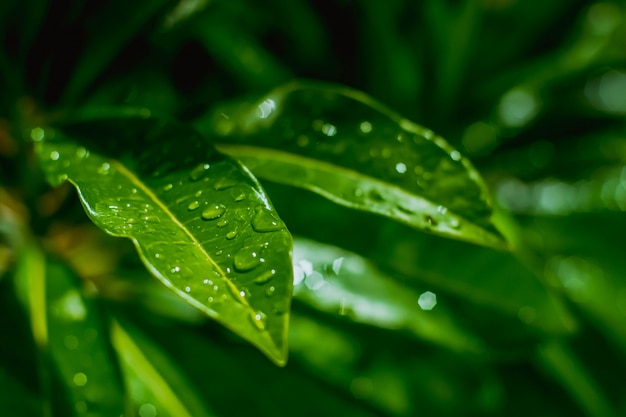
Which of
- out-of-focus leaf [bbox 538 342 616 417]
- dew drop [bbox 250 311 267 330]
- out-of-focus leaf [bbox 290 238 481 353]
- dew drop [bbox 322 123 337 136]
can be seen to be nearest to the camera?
dew drop [bbox 250 311 267 330]

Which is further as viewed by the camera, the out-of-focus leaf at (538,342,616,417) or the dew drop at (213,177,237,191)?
the out-of-focus leaf at (538,342,616,417)

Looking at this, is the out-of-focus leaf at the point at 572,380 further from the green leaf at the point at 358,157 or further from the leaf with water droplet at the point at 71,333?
the leaf with water droplet at the point at 71,333

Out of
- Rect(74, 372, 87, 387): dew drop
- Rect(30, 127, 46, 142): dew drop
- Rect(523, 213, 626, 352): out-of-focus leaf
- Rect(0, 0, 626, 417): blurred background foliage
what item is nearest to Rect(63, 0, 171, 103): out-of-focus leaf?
Rect(0, 0, 626, 417): blurred background foliage

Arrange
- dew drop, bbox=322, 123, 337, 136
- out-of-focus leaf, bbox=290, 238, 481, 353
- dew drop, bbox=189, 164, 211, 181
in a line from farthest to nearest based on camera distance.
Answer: out-of-focus leaf, bbox=290, 238, 481, 353
dew drop, bbox=322, 123, 337, 136
dew drop, bbox=189, 164, 211, 181

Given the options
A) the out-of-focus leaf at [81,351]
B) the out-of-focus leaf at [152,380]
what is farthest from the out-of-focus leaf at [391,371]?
the out-of-focus leaf at [81,351]

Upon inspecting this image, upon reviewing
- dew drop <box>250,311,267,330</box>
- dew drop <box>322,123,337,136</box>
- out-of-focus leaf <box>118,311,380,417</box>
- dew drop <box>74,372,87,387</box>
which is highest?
dew drop <box>322,123,337,136</box>

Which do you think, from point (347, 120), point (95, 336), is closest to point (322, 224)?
point (347, 120)

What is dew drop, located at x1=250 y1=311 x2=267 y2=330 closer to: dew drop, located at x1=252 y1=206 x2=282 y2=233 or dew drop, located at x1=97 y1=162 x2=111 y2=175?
dew drop, located at x1=252 y1=206 x2=282 y2=233

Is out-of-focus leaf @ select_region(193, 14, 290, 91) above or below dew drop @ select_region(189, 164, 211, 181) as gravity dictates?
above
